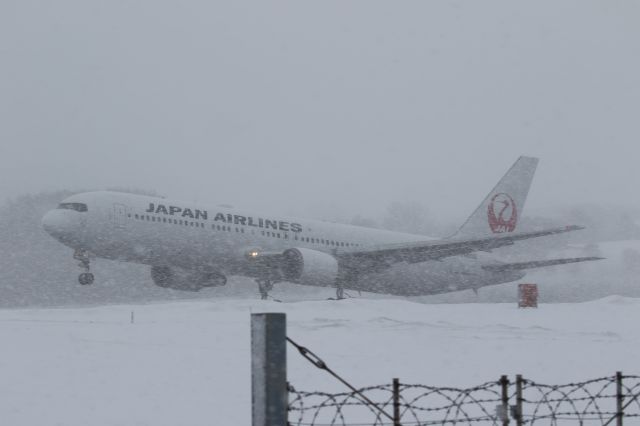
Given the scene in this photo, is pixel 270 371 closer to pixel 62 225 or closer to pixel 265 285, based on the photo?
pixel 62 225

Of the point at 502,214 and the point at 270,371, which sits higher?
the point at 502,214

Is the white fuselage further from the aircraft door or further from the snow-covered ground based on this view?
the snow-covered ground

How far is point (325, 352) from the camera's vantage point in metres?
13.8

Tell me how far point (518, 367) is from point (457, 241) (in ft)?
65.4

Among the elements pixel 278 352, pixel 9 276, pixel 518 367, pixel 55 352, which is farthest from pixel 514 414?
pixel 9 276

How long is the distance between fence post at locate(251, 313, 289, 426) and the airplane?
23145 millimetres

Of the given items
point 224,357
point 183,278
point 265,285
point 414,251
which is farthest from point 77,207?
point 224,357

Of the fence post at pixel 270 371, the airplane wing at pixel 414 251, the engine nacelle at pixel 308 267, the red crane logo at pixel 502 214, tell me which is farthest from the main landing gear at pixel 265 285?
the fence post at pixel 270 371

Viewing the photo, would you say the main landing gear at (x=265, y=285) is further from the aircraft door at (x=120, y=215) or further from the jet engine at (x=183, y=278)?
the aircraft door at (x=120, y=215)

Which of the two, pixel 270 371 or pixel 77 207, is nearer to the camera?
pixel 270 371

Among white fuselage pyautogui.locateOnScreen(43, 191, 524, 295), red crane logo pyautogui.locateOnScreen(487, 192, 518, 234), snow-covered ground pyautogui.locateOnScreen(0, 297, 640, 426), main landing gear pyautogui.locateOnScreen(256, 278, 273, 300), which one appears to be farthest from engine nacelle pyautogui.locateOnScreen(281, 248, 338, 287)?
red crane logo pyautogui.locateOnScreen(487, 192, 518, 234)

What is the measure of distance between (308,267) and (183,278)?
5.96 m

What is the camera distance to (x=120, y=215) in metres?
28.9

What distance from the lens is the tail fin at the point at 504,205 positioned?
1594 inches
